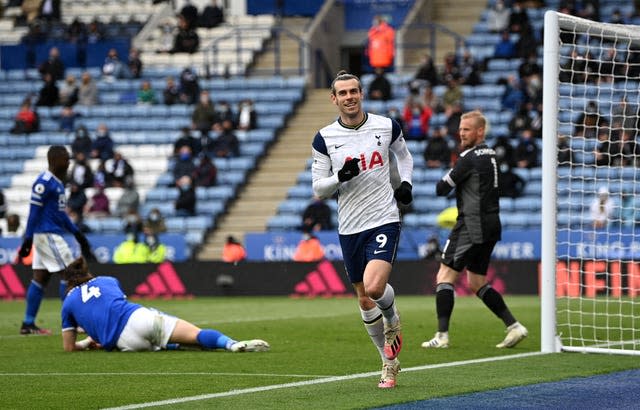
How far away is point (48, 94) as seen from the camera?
3347cm

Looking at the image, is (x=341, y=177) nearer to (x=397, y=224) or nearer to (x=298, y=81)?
(x=397, y=224)

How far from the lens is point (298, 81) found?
32.6m

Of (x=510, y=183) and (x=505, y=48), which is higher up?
(x=505, y=48)

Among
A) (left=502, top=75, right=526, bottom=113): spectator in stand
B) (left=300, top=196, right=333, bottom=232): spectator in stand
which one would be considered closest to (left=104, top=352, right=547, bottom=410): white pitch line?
(left=300, top=196, right=333, bottom=232): spectator in stand

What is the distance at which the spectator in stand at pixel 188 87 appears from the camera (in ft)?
105

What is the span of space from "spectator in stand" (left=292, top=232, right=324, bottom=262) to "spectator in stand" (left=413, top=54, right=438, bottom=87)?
21.6 ft

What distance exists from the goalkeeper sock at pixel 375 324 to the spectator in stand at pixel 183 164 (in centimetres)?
2011

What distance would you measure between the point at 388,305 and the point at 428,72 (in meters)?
21.4

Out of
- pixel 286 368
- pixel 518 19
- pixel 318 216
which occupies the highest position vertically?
pixel 518 19

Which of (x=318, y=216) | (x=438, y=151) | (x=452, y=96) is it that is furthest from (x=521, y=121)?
(x=318, y=216)

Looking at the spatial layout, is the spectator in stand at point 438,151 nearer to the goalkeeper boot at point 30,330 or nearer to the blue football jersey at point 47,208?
the goalkeeper boot at point 30,330

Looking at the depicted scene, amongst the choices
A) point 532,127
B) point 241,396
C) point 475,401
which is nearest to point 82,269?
point 241,396

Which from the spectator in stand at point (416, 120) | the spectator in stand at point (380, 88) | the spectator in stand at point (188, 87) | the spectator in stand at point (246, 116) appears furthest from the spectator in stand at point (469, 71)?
the spectator in stand at point (188, 87)

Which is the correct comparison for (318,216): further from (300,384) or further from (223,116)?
(300,384)
